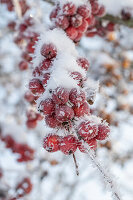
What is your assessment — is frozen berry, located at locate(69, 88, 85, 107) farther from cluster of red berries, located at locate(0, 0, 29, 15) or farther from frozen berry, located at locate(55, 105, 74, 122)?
cluster of red berries, located at locate(0, 0, 29, 15)

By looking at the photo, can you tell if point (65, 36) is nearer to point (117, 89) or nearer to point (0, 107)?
point (117, 89)

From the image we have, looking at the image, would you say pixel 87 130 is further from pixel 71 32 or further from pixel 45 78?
pixel 71 32

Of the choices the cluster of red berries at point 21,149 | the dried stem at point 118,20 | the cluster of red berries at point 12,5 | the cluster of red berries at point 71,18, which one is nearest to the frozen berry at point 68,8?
the cluster of red berries at point 71,18

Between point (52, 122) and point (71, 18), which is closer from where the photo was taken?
point (52, 122)

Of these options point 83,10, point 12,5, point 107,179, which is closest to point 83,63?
point 83,10

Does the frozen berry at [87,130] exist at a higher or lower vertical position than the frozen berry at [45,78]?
lower

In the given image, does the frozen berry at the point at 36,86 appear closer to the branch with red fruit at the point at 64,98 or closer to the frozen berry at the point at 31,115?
the branch with red fruit at the point at 64,98

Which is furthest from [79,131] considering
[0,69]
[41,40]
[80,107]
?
[0,69]

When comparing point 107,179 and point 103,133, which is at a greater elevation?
point 103,133

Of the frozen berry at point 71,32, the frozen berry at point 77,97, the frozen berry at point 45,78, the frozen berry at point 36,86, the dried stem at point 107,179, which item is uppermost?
the frozen berry at point 71,32

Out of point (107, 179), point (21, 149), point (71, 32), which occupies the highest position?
point (21, 149)
